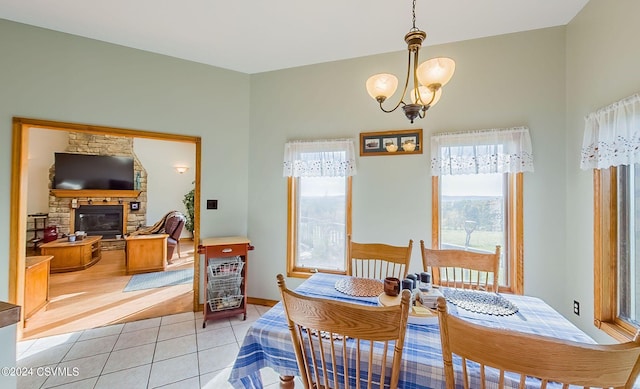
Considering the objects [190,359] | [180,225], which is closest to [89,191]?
[180,225]

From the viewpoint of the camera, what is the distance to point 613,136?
174 cm

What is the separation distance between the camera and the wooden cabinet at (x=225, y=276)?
2795 millimetres

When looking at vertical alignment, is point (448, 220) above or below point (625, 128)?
below

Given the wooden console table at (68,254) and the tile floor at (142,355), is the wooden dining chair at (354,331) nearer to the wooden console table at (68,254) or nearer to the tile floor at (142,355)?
the tile floor at (142,355)

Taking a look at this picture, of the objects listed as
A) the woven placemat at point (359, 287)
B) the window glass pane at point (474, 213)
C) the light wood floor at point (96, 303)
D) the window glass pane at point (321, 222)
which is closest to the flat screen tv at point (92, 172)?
the light wood floor at point (96, 303)

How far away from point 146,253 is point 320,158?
3646 millimetres

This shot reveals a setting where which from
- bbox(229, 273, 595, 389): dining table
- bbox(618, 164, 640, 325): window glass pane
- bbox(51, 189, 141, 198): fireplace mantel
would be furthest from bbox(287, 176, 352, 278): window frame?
bbox(51, 189, 141, 198): fireplace mantel

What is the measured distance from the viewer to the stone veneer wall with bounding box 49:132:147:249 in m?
5.80

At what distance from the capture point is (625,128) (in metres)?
1.66

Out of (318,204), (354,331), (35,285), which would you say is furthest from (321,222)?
(35,285)

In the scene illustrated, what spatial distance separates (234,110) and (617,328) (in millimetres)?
4025

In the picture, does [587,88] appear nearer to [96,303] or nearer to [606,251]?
[606,251]

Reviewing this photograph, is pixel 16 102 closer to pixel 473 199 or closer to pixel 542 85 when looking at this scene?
pixel 473 199

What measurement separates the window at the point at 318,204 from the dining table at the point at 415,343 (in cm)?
157
